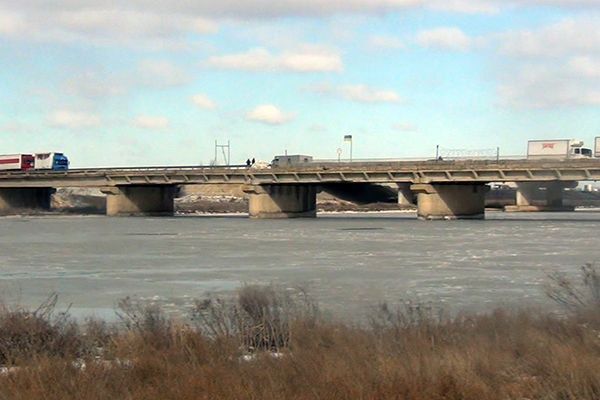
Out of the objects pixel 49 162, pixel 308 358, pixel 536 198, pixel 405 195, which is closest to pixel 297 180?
pixel 49 162

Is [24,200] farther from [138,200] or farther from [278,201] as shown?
[278,201]

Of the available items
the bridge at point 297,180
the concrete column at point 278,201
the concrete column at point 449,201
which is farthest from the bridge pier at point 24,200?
the concrete column at point 449,201

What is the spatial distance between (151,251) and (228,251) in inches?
156

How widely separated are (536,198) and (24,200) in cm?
8214

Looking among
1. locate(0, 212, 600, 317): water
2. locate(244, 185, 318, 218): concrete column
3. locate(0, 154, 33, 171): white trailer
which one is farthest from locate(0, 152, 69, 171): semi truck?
locate(0, 212, 600, 317): water

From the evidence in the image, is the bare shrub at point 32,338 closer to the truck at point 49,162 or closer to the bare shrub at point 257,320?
the bare shrub at point 257,320

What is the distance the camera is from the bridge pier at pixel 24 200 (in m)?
107

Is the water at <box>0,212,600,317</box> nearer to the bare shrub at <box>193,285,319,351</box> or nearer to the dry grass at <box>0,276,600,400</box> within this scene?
the bare shrub at <box>193,285,319,351</box>

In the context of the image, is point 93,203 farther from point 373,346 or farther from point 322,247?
point 373,346

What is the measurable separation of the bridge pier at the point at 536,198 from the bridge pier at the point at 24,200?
72.5 meters

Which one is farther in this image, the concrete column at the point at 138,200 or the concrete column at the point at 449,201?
the concrete column at the point at 138,200

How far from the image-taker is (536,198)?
140 m

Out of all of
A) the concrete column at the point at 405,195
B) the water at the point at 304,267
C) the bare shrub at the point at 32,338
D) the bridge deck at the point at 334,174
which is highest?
the bridge deck at the point at 334,174

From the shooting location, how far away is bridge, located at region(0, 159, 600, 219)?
77750 mm
